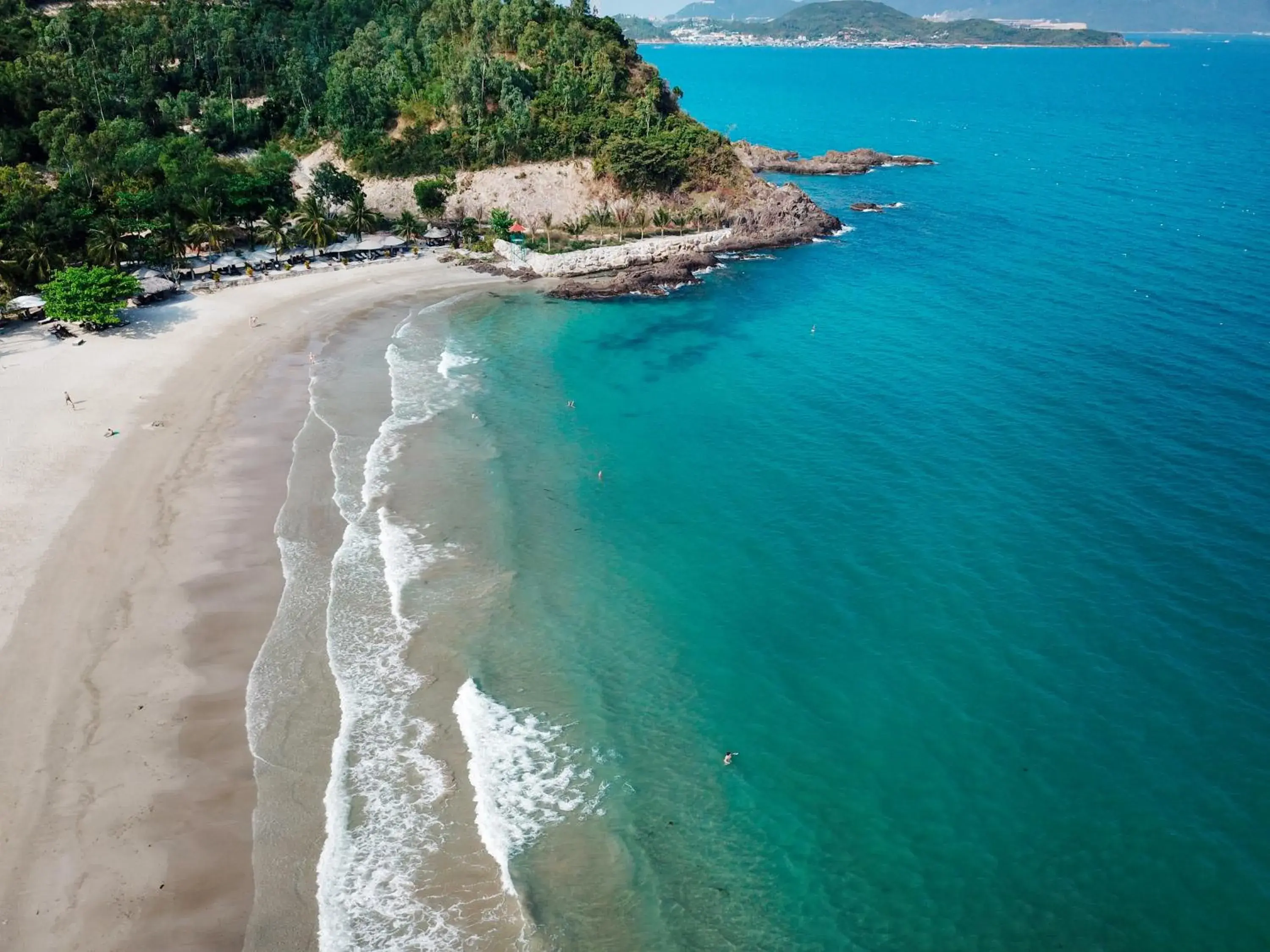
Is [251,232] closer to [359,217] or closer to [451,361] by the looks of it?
[359,217]

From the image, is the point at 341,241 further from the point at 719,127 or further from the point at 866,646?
the point at 719,127

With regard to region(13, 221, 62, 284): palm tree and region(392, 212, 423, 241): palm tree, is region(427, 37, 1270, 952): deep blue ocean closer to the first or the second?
region(392, 212, 423, 241): palm tree

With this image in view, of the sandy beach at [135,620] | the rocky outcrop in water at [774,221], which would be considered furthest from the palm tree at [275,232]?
the rocky outcrop in water at [774,221]

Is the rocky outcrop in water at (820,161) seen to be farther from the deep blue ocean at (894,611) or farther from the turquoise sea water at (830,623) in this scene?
the turquoise sea water at (830,623)

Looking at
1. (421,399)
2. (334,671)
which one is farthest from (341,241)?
(334,671)

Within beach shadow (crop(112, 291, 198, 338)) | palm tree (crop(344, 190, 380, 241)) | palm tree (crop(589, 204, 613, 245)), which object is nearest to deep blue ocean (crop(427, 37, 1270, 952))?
palm tree (crop(589, 204, 613, 245))

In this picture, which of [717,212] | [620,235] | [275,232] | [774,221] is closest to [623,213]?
[620,235]
